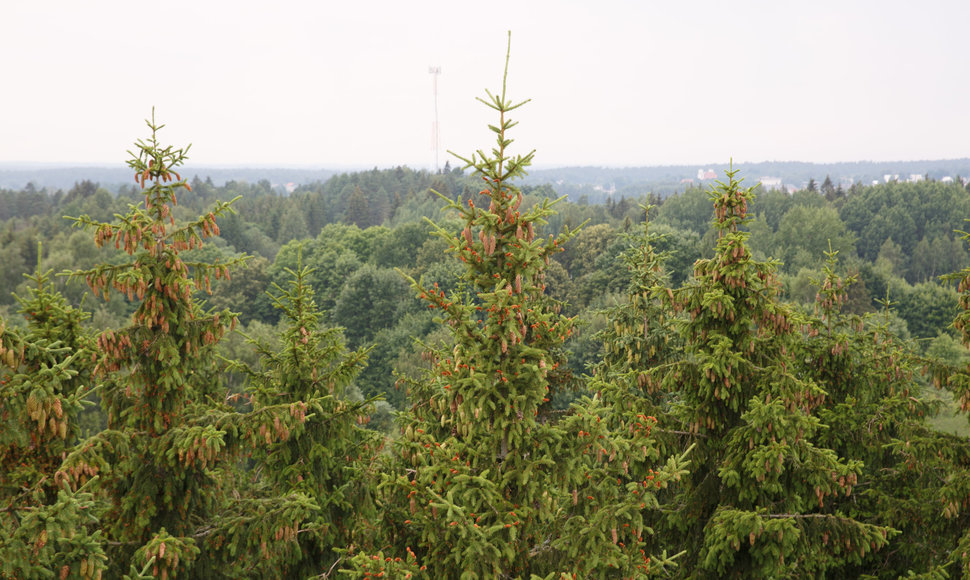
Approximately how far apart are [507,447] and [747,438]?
4.72m

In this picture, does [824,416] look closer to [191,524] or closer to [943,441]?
[943,441]

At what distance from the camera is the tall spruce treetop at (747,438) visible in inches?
402

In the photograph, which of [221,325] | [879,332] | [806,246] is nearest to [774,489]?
[879,332]

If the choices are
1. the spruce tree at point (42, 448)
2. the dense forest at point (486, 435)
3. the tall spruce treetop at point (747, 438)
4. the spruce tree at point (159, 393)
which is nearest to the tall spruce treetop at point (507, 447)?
the dense forest at point (486, 435)

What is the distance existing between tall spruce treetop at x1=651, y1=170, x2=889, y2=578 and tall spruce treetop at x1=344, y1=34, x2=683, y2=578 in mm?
2964

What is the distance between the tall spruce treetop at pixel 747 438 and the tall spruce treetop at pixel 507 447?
2.96 metres

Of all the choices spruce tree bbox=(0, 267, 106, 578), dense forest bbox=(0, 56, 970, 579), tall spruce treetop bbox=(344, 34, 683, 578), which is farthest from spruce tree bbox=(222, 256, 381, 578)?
tall spruce treetop bbox=(344, 34, 683, 578)

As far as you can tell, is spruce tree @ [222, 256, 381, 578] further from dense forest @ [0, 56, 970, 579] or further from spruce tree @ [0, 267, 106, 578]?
spruce tree @ [0, 267, 106, 578]

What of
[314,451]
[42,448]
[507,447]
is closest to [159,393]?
[42,448]

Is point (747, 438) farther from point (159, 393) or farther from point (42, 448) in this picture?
point (42, 448)

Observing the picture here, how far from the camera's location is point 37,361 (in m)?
9.04

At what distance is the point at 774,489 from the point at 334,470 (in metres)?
6.69

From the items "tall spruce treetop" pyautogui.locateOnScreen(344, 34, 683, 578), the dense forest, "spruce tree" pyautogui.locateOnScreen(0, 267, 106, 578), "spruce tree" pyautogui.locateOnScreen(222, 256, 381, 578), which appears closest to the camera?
"spruce tree" pyautogui.locateOnScreen(0, 267, 106, 578)

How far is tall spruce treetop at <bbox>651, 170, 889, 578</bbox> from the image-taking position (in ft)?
33.5
